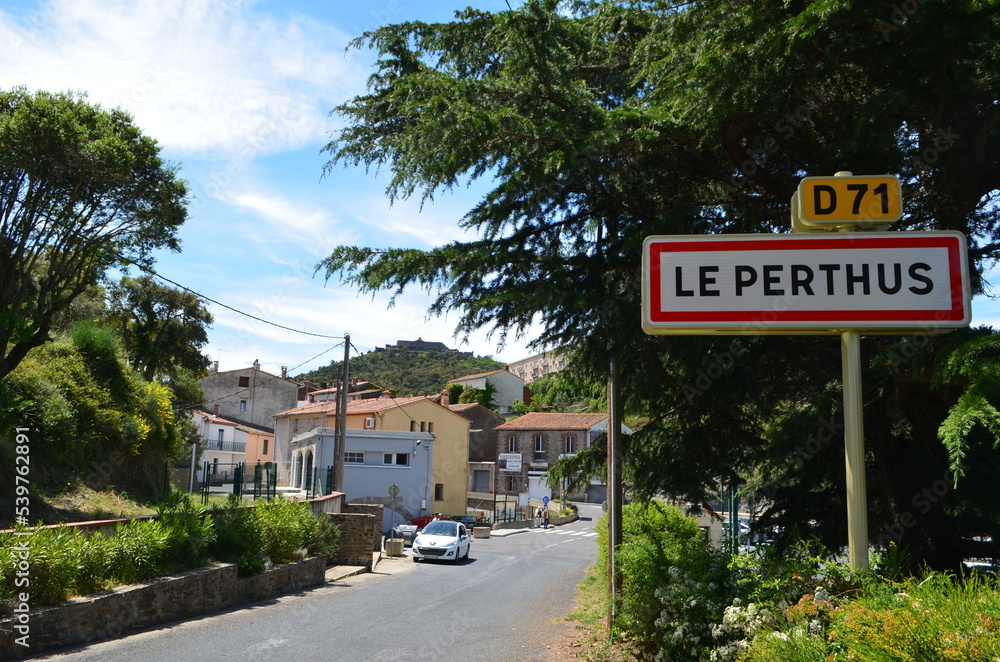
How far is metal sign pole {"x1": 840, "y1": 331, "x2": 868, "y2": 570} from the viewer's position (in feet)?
11.4

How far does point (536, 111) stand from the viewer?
7.28m

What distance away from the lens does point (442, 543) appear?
2400 cm

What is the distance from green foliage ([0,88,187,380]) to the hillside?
66.3 m

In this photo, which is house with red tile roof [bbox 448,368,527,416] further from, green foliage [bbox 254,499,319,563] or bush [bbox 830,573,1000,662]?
bush [bbox 830,573,1000,662]

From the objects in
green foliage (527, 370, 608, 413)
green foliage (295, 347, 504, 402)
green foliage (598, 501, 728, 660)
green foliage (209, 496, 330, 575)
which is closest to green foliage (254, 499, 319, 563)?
green foliage (209, 496, 330, 575)

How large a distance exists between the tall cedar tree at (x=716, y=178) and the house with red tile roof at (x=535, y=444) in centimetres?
5256

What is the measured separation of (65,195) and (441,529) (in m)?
15.7

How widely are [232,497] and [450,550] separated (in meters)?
10.0

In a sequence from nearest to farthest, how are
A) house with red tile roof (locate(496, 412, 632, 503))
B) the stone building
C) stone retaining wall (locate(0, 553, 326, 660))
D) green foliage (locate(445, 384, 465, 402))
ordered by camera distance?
stone retaining wall (locate(0, 553, 326, 660))
house with red tile roof (locate(496, 412, 632, 503))
the stone building
green foliage (locate(445, 384, 465, 402))

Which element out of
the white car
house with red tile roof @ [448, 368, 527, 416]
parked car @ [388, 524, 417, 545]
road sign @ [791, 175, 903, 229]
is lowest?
parked car @ [388, 524, 417, 545]

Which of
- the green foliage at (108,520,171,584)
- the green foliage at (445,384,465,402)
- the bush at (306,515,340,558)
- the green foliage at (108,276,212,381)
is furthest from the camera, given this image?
the green foliage at (445,384,465,402)

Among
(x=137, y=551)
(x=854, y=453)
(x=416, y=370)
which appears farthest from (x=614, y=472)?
(x=416, y=370)

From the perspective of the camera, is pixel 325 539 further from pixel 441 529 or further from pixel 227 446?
pixel 227 446

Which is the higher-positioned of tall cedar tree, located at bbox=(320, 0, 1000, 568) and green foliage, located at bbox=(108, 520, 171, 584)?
tall cedar tree, located at bbox=(320, 0, 1000, 568)
